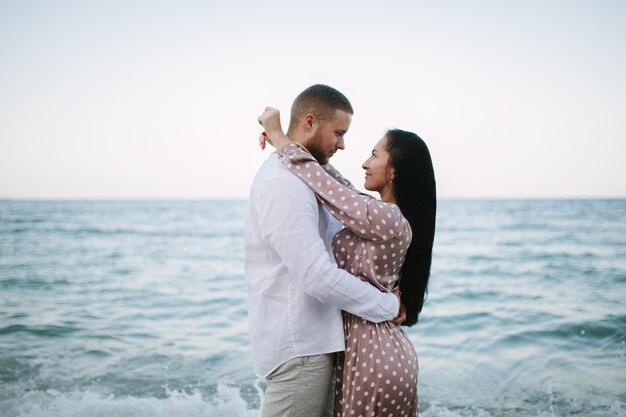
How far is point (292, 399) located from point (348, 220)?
77cm

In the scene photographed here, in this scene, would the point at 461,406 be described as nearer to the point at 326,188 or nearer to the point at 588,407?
the point at 588,407

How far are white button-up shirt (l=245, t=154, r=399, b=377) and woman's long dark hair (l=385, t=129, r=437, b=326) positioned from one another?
29cm

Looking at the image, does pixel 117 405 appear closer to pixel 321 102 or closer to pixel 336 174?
pixel 336 174

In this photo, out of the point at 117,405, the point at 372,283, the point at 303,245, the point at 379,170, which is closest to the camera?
the point at 303,245

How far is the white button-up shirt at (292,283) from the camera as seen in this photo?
1.92m

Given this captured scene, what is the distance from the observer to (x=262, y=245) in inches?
82.7

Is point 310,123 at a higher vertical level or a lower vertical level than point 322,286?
higher

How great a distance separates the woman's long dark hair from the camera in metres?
2.37

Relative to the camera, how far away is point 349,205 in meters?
2.07

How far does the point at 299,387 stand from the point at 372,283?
0.53 meters

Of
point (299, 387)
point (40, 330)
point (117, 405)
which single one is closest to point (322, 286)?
point (299, 387)

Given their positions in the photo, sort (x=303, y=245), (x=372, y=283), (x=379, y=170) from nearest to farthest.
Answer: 1. (x=303, y=245)
2. (x=372, y=283)
3. (x=379, y=170)

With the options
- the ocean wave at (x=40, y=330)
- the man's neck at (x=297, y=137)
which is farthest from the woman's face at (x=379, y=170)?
the ocean wave at (x=40, y=330)

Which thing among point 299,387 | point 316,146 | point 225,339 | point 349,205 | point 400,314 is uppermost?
point 316,146
